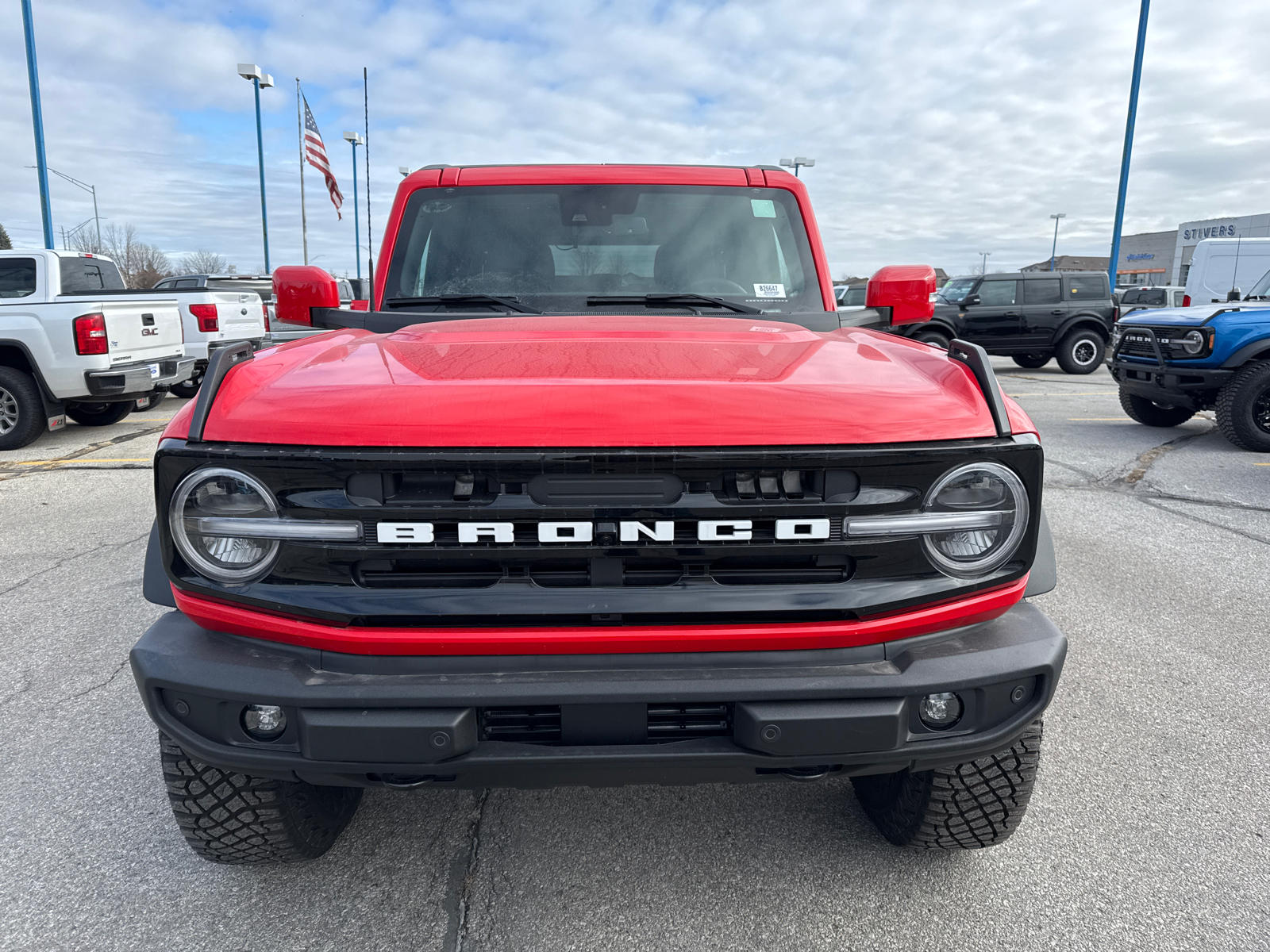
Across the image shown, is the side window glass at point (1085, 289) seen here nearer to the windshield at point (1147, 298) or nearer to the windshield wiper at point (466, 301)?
the windshield at point (1147, 298)

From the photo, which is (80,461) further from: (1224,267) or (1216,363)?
(1224,267)

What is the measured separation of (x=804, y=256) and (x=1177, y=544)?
3.62 meters

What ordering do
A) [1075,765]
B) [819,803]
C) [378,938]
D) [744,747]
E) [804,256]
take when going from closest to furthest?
[744,747], [378,938], [819,803], [1075,765], [804,256]

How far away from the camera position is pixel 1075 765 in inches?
107

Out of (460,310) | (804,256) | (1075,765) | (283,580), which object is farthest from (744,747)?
(804,256)

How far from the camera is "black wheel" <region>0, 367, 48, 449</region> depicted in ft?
27.8

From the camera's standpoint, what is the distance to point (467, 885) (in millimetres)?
2145

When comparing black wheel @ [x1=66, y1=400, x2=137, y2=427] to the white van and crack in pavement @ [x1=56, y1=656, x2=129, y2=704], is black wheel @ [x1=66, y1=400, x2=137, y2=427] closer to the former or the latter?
crack in pavement @ [x1=56, y1=656, x2=129, y2=704]

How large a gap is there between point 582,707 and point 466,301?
5.58 feet

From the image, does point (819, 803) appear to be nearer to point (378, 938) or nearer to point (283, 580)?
point (378, 938)

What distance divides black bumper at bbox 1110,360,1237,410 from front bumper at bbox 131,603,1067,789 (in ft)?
26.6

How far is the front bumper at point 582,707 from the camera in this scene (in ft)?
5.30

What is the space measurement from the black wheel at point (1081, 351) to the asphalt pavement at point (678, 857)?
14527mm

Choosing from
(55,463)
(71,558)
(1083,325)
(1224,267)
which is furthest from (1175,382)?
(1224,267)
